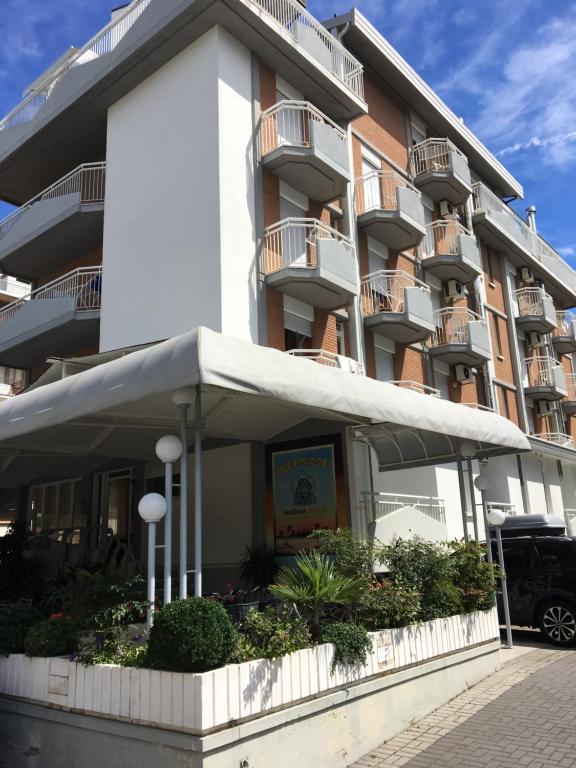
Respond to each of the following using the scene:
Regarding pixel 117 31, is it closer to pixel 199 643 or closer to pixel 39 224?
pixel 39 224

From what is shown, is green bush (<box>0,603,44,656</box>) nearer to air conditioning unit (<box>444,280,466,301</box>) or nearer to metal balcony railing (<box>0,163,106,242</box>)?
metal balcony railing (<box>0,163,106,242</box>)

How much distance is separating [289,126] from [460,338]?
9.50 m

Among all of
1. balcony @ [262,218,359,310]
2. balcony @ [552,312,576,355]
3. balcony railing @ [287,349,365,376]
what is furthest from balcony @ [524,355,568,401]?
balcony @ [262,218,359,310]

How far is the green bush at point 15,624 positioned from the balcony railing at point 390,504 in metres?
6.82

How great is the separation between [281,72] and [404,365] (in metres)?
9.27

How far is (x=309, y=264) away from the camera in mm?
16969

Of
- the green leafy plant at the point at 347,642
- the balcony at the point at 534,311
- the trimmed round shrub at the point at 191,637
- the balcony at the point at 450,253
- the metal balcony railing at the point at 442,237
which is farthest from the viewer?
the balcony at the point at 534,311

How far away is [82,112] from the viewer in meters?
19.3

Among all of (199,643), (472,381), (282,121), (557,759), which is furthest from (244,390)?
(472,381)

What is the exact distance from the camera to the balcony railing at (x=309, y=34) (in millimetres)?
17578

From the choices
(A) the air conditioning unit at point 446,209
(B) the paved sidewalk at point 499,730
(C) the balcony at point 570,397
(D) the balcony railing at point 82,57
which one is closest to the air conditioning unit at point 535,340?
(C) the balcony at point 570,397

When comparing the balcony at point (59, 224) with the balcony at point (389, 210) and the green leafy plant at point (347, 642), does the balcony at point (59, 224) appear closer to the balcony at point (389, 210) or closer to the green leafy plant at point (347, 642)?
the balcony at point (389, 210)

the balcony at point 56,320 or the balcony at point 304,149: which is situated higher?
the balcony at point 304,149

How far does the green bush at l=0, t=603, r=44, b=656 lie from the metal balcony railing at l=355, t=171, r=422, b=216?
50.8 feet
